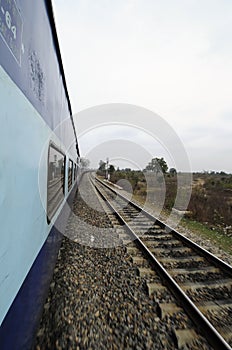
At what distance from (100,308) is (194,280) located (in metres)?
1.67

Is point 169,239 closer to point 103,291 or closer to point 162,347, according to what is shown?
point 103,291

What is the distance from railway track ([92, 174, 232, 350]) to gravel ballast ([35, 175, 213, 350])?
179 mm

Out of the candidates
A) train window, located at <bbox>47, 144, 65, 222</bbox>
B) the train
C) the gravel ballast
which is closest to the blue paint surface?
the train

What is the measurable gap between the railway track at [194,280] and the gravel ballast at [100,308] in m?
0.18

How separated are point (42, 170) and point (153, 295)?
2.43m

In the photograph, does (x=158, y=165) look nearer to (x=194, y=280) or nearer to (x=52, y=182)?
(x=194, y=280)

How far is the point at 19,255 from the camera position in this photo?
1461 millimetres

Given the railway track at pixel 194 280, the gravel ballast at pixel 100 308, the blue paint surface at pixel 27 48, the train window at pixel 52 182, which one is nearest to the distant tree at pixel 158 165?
the railway track at pixel 194 280

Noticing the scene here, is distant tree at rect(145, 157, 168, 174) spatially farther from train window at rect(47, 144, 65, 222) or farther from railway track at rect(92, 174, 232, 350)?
train window at rect(47, 144, 65, 222)

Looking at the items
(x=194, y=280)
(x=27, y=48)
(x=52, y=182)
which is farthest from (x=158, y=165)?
(x=27, y=48)

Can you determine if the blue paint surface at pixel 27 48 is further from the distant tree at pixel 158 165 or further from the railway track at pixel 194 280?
the distant tree at pixel 158 165

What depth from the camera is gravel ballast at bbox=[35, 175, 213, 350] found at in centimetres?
231

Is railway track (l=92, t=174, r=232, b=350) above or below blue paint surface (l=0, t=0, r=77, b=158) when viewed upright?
below

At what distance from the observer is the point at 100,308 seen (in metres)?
2.83
